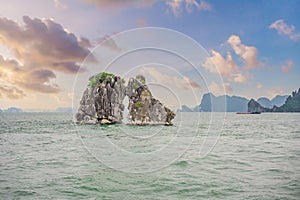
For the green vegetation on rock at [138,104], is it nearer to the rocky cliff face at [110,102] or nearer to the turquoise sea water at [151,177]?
the rocky cliff face at [110,102]

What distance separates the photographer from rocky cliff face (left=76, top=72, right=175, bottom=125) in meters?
55.5

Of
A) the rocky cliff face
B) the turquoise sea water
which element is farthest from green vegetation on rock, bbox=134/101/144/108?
the turquoise sea water

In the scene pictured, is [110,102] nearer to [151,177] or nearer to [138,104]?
[138,104]

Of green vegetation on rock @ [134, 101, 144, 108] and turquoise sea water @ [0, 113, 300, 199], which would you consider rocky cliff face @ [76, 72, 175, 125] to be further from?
turquoise sea water @ [0, 113, 300, 199]

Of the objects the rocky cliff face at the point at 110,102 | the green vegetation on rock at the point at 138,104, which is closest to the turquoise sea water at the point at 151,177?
the green vegetation on rock at the point at 138,104

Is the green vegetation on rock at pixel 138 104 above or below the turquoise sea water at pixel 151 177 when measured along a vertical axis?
above

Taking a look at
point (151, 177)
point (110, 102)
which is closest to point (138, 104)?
point (110, 102)

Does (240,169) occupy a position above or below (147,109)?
below

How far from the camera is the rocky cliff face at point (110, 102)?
55.5 metres

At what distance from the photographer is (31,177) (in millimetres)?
13141

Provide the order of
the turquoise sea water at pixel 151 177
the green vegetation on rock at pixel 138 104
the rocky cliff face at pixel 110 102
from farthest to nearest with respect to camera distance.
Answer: the rocky cliff face at pixel 110 102 → the green vegetation on rock at pixel 138 104 → the turquoise sea water at pixel 151 177

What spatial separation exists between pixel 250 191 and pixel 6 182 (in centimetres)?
994

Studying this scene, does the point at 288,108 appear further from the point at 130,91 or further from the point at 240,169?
the point at 240,169

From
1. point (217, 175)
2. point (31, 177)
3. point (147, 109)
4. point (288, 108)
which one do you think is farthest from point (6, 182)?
A: point (288, 108)
